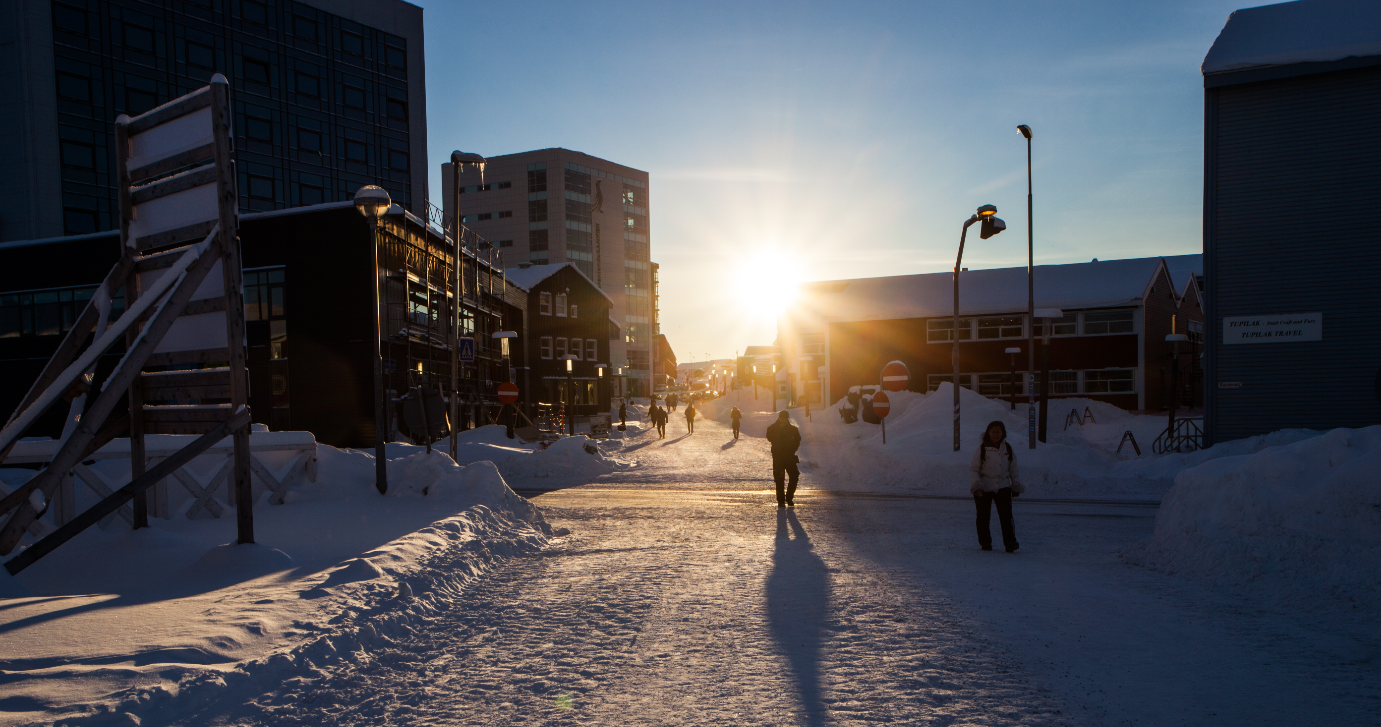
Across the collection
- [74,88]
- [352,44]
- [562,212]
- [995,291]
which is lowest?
[995,291]

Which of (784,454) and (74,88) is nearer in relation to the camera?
(784,454)

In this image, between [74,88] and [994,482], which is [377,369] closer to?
[994,482]

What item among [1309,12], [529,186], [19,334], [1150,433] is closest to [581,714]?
[1309,12]

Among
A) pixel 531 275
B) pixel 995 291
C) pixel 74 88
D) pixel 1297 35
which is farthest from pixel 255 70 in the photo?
pixel 1297 35

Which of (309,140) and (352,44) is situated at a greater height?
(352,44)

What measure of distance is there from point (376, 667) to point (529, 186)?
95.3 meters

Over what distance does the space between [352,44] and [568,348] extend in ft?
83.1

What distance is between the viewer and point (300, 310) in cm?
2923

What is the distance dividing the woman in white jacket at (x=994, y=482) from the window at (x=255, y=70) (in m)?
47.5

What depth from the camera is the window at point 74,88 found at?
122ft

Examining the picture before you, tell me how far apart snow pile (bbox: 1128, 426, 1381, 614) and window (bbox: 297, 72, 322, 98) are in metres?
50.2

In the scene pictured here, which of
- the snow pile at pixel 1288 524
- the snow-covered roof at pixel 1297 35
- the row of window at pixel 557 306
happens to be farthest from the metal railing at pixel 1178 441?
the row of window at pixel 557 306

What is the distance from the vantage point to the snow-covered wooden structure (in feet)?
20.9

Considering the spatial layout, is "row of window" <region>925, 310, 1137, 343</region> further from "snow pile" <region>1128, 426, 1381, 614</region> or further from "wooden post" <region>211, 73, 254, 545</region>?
"wooden post" <region>211, 73, 254, 545</region>
